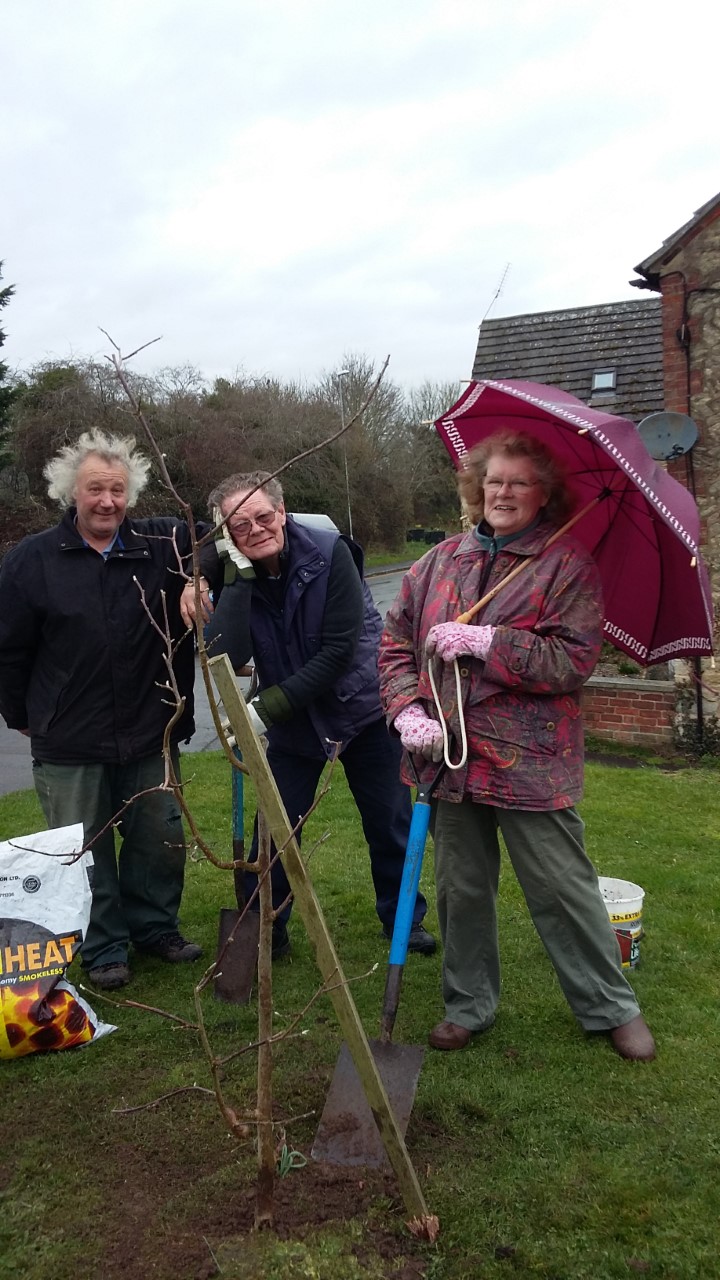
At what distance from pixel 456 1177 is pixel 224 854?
10.5ft

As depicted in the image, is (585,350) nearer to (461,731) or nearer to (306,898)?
(461,731)

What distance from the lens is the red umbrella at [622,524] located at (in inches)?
113

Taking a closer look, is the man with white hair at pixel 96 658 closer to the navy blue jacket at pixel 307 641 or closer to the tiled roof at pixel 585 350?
the navy blue jacket at pixel 307 641

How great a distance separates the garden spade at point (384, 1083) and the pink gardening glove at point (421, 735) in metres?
0.16

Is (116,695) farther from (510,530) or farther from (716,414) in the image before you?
(716,414)

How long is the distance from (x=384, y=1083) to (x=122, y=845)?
1649mm

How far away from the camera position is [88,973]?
12.5ft

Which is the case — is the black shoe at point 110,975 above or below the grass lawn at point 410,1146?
above

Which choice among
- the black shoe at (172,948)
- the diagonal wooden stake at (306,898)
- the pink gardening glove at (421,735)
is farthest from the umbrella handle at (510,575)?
the black shoe at (172,948)

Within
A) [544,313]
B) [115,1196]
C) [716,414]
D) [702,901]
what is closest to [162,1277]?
[115,1196]

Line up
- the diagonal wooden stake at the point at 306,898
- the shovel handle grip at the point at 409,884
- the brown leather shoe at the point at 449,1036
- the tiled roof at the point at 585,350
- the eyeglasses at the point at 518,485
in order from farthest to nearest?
the tiled roof at the point at 585,350, the brown leather shoe at the point at 449,1036, the eyeglasses at the point at 518,485, the shovel handle grip at the point at 409,884, the diagonal wooden stake at the point at 306,898

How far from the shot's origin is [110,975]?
371 cm

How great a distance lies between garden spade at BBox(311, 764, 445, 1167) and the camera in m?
2.56

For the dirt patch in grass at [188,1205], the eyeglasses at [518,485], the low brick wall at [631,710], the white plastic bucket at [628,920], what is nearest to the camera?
the dirt patch in grass at [188,1205]
